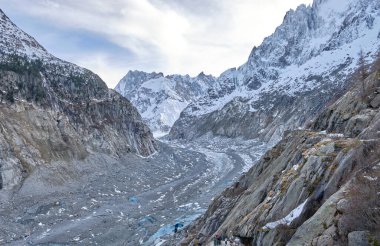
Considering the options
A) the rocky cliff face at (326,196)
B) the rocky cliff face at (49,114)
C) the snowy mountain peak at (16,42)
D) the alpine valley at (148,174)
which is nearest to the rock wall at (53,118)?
the rocky cliff face at (49,114)

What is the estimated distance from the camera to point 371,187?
14.6m

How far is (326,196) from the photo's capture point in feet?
60.8

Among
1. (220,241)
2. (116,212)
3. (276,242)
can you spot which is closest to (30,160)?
(116,212)

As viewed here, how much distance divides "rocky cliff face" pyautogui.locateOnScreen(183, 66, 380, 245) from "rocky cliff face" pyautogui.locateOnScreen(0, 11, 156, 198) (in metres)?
54.5

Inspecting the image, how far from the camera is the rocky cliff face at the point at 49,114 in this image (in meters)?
80.6

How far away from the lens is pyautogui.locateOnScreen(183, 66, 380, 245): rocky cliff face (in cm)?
1426

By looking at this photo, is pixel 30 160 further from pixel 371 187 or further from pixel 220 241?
pixel 371 187

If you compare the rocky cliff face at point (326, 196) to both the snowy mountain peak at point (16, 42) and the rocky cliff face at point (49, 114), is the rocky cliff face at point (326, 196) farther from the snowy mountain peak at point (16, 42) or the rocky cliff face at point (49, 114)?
the snowy mountain peak at point (16, 42)

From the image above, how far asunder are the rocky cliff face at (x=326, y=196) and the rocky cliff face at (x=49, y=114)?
179 feet

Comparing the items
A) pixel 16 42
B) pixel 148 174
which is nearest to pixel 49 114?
pixel 148 174

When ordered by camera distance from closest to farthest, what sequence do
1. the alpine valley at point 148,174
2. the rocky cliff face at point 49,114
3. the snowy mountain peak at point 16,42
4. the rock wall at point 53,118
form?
1. the alpine valley at point 148,174
2. the rock wall at point 53,118
3. the rocky cliff face at point 49,114
4. the snowy mountain peak at point 16,42

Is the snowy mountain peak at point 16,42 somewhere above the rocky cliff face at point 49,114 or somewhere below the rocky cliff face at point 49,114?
above

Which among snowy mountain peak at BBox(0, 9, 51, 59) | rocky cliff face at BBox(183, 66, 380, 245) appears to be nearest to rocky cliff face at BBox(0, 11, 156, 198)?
snowy mountain peak at BBox(0, 9, 51, 59)

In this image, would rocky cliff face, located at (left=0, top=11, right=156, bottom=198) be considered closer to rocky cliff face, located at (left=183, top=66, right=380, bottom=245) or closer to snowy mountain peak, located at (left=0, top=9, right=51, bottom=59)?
snowy mountain peak, located at (left=0, top=9, right=51, bottom=59)
